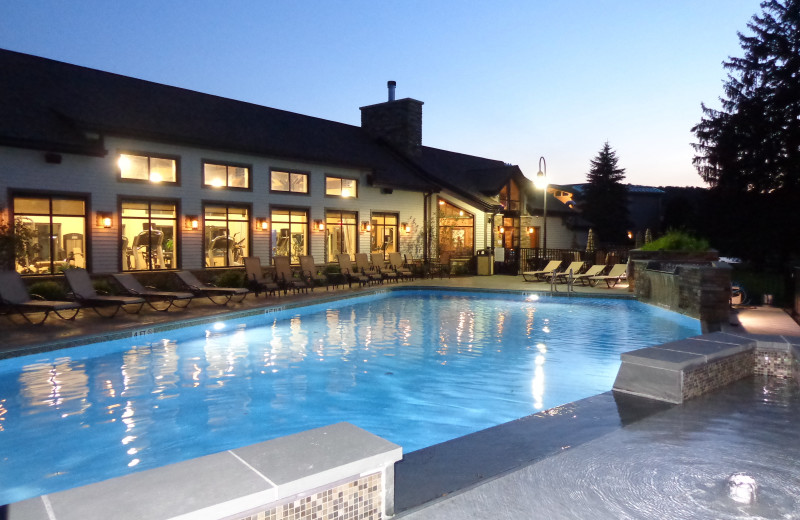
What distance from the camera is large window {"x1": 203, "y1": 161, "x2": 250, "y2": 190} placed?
1585 centimetres

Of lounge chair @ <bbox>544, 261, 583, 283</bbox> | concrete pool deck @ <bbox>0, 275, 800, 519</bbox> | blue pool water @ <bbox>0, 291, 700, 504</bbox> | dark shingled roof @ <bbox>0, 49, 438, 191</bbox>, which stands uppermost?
dark shingled roof @ <bbox>0, 49, 438, 191</bbox>

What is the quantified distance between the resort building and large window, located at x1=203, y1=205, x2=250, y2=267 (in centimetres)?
4

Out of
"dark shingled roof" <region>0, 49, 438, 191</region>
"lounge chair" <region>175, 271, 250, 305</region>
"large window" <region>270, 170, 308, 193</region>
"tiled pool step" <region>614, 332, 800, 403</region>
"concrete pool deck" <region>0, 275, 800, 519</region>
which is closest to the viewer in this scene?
"concrete pool deck" <region>0, 275, 800, 519</region>

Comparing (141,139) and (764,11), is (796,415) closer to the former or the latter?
(141,139)

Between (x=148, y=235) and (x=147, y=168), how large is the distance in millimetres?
1754

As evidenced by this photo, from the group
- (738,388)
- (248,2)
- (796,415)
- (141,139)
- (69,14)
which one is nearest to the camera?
(796,415)

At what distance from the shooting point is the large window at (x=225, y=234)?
16.0 meters

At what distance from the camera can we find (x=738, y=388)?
4.93 meters

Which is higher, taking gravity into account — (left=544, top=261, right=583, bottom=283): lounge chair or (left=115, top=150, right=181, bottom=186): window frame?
(left=115, top=150, right=181, bottom=186): window frame

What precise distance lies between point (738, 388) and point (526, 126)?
55416 millimetres

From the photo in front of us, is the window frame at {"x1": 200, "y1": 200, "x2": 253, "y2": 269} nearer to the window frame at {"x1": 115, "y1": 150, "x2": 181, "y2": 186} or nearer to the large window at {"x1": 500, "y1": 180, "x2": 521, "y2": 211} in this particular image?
the window frame at {"x1": 115, "y1": 150, "x2": 181, "y2": 186}

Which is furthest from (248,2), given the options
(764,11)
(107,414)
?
(107,414)

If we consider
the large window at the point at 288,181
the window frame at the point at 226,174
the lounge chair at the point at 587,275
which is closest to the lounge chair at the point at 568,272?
the lounge chair at the point at 587,275

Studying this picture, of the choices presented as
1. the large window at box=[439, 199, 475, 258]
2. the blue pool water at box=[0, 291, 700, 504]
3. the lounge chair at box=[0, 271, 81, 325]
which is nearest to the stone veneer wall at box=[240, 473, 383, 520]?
the blue pool water at box=[0, 291, 700, 504]
